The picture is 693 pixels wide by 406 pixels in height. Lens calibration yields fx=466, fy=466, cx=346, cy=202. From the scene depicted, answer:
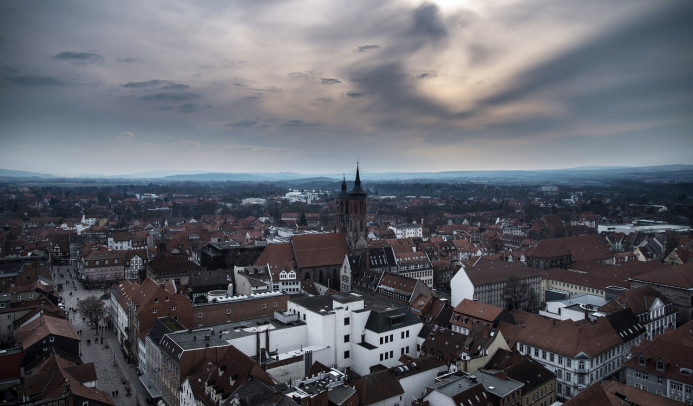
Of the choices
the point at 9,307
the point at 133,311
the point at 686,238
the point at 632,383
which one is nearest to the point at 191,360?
the point at 133,311

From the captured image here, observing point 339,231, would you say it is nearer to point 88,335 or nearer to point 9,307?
point 88,335

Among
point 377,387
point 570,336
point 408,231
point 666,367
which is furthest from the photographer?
point 408,231

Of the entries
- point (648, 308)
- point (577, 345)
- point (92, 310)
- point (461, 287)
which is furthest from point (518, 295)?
point (92, 310)

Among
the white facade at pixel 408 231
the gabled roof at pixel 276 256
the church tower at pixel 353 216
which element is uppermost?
the church tower at pixel 353 216

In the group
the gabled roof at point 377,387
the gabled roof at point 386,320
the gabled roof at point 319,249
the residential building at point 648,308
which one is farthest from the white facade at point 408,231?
the gabled roof at point 377,387

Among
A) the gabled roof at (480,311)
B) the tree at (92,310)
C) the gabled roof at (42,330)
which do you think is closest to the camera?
the gabled roof at (42,330)

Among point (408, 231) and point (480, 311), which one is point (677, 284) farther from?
point (408, 231)

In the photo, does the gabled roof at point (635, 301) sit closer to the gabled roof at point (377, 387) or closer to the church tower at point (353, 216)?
the gabled roof at point (377, 387)

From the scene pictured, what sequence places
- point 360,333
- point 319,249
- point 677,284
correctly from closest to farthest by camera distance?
point 360,333 → point 677,284 → point 319,249

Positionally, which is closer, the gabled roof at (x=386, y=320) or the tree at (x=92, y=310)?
the gabled roof at (x=386, y=320)
